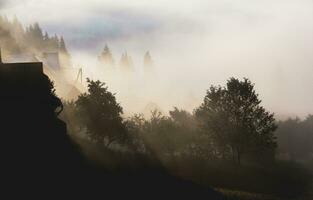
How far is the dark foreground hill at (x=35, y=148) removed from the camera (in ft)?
113

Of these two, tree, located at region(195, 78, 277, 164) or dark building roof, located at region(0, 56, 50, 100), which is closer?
dark building roof, located at region(0, 56, 50, 100)

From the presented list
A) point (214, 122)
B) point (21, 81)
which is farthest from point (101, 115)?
point (21, 81)

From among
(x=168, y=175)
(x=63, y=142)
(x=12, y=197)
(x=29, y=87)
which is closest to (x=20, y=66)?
(x=29, y=87)

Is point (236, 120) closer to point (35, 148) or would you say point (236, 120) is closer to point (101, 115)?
point (101, 115)

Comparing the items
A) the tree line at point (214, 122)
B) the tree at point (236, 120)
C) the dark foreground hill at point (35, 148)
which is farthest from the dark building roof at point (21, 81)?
the tree at point (236, 120)

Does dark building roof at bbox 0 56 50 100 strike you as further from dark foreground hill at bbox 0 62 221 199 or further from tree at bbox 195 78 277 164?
tree at bbox 195 78 277 164

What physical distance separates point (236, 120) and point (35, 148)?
3759 centimetres

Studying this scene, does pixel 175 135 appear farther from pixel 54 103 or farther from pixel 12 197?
pixel 12 197

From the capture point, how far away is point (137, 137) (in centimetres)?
7938

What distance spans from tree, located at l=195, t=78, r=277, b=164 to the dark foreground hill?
29581 mm

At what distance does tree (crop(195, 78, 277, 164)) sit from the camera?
6712cm

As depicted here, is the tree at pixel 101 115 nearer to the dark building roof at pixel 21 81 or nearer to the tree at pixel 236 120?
the tree at pixel 236 120

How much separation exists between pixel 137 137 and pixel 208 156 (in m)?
12.8

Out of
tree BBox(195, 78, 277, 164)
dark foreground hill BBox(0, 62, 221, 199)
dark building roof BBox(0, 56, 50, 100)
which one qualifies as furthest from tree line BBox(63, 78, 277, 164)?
dark building roof BBox(0, 56, 50, 100)
